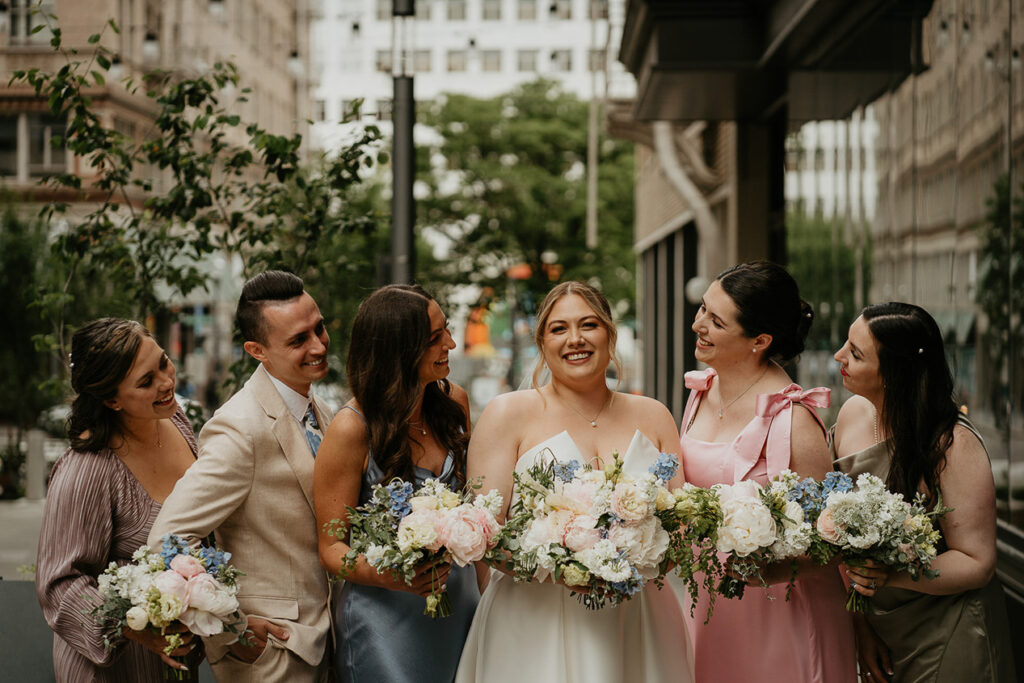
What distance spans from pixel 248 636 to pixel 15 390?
12510 mm

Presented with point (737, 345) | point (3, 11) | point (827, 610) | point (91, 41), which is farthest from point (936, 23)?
point (3, 11)

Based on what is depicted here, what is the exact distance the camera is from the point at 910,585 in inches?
139

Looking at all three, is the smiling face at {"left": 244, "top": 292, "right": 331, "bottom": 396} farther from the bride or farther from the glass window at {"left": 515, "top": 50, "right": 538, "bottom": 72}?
the glass window at {"left": 515, "top": 50, "right": 538, "bottom": 72}

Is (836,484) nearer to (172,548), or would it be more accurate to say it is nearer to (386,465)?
(386,465)

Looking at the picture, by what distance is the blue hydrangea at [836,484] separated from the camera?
3387mm

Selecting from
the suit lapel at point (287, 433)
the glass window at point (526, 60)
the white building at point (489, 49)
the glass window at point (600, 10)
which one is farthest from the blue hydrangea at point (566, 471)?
the glass window at point (526, 60)

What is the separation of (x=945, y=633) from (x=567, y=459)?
53.5 inches

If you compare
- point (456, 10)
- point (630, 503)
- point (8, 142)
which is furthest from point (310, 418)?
point (456, 10)

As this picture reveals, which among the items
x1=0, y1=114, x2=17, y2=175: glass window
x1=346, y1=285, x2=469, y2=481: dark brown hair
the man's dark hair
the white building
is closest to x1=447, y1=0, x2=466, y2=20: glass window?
the white building

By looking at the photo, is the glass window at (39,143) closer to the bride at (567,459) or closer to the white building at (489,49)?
the bride at (567,459)

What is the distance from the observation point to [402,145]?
258 inches

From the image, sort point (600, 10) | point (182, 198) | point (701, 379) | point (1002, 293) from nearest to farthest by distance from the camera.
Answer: point (701, 379), point (1002, 293), point (182, 198), point (600, 10)

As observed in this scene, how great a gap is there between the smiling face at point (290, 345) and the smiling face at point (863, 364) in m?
1.78

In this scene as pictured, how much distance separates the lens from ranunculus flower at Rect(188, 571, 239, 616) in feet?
10.5
